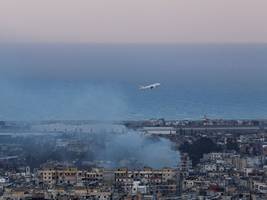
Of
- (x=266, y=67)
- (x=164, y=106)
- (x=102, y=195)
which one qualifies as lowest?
(x=102, y=195)

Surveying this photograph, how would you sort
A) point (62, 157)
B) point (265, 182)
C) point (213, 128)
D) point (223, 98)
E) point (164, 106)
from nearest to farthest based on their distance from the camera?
point (265, 182) → point (62, 157) → point (213, 128) → point (164, 106) → point (223, 98)

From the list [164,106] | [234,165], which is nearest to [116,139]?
[234,165]

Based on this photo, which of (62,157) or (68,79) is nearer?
(62,157)

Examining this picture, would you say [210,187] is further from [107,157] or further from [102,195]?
[107,157]

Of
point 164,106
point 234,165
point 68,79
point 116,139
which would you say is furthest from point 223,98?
point 234,165

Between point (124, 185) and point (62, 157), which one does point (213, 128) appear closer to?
point (62, 157)

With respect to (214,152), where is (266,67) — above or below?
above

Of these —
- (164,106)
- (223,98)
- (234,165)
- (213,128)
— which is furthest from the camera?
(223,98)

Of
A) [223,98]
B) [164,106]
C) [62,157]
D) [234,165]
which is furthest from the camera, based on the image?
[223,98]

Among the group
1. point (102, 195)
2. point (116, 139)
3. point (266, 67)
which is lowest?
point (102, 195)
